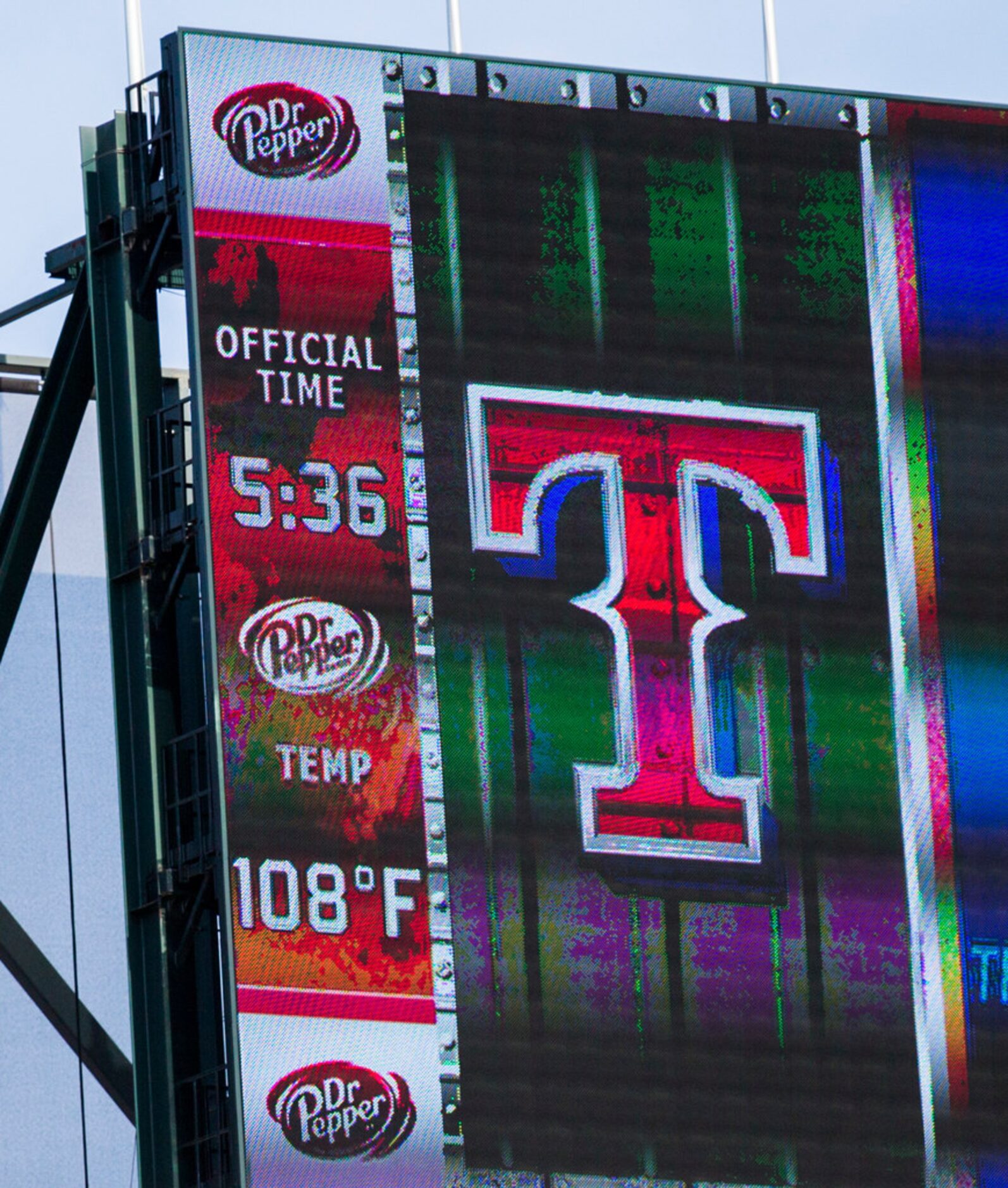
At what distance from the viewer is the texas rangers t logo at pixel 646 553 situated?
12.3 metres

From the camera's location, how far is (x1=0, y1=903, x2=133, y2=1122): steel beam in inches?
534

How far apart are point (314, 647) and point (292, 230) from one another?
4.74 feet

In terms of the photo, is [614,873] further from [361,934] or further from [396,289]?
[396,289]

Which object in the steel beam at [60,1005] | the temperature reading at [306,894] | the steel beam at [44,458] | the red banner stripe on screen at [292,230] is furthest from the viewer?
the steel beam at [60,1005]

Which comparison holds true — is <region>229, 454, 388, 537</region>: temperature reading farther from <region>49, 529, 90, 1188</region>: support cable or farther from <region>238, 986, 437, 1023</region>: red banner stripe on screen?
<region>49, 529, 90, 1188</region>: support cable

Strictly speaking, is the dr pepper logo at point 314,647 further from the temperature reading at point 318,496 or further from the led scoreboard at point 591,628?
the temperature reading at point 318,496

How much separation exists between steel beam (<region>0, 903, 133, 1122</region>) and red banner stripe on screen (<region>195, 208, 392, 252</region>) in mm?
3216

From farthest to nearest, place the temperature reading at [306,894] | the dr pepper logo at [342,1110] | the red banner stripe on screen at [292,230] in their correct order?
the red banner stripe on screen at [292,230] < the temperature reading at [306,894] < the dr pepper logo at [342,1110]

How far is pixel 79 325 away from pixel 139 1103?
114 inches

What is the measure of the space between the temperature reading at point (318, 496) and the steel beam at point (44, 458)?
139cm

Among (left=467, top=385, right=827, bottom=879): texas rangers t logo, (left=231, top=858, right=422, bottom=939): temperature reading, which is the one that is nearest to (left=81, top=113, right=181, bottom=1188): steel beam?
(left=231, top=858, right=422, bottom=939): temperature reading

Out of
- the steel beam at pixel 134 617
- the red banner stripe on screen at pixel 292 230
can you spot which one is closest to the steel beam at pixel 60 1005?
the steel beam at pixel 134 617

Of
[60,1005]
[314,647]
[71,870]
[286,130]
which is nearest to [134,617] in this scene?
[314,647]

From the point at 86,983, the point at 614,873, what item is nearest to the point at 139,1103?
the point at 614,873
